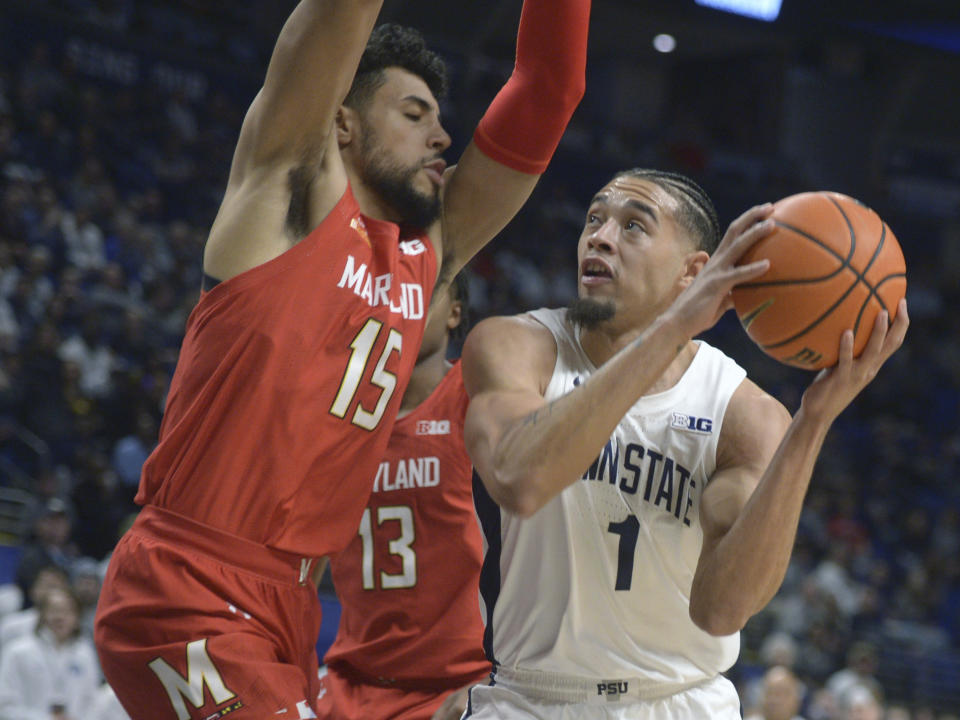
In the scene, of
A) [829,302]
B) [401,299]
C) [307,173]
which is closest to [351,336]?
[401,299]

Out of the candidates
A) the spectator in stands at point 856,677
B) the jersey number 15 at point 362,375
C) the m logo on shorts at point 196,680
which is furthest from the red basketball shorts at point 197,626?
the spectator in stands at point 856,677

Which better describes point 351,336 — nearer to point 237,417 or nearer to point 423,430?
point 237,417

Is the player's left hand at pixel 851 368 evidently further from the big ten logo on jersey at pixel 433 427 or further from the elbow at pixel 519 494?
the big ten logo on jersey at pixel 433 427

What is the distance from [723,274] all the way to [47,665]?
6.72 meters

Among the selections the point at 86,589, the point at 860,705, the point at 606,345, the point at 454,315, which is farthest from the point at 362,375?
the point at 860,705

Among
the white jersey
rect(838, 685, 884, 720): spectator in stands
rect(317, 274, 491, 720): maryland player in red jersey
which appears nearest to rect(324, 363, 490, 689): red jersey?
rect(317, 274, 491, 720): maryland player in red jersey

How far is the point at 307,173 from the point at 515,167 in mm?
809

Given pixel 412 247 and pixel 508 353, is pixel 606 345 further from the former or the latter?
pixel 412 247

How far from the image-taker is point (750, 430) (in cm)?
304

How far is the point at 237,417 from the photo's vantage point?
110 inches

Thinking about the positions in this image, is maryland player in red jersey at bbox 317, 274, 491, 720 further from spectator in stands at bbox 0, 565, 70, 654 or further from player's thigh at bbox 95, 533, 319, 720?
spectator in stands at bbox 0, 565, 70, 654

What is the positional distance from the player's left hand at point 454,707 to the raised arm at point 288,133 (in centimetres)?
137

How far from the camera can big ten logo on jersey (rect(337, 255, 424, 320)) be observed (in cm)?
295

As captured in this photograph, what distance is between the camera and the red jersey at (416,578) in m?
3.57
